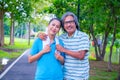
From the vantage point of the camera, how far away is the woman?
4.48m

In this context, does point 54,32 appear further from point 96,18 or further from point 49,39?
point 96,18

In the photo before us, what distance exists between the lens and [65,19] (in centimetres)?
462

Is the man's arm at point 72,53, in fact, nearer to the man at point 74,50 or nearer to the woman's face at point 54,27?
the man at point 74,50

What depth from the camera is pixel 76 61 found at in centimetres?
455

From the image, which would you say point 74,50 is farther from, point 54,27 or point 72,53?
point 54,27

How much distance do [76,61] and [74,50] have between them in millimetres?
147

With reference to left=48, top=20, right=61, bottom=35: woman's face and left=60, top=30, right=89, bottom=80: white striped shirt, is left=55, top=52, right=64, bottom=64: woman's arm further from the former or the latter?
left=48, top=20, right=61, bottom=35: woman's face

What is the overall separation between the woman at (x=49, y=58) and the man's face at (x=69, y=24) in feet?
0.41

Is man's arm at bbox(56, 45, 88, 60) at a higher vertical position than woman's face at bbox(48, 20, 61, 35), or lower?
lower

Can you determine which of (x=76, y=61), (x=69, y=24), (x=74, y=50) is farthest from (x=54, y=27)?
(x=76, y=61)

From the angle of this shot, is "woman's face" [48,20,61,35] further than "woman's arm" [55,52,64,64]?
Yes

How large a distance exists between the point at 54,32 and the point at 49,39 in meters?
0.12

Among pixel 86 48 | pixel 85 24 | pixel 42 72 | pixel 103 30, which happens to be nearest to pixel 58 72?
pixel 42 72

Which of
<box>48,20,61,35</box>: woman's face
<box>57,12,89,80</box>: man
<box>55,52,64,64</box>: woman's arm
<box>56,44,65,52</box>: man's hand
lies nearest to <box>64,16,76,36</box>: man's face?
<box>57,12,89,80</box>: man
